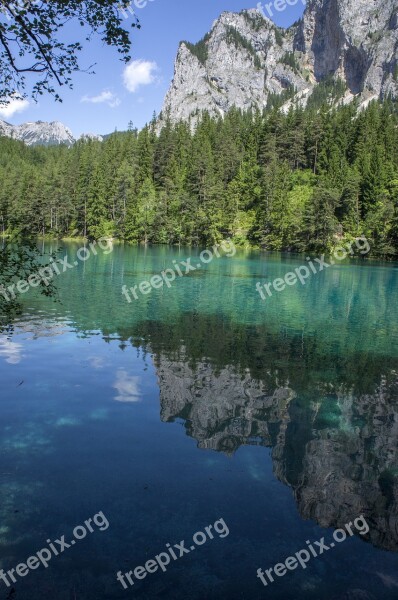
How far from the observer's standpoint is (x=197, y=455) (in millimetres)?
10500

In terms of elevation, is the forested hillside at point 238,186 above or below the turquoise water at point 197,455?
above

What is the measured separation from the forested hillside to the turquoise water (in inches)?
2825

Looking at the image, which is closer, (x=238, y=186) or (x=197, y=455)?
(x=197, y=455)

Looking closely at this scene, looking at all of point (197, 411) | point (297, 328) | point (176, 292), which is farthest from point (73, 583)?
point (176, 292)

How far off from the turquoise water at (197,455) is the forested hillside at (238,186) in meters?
71.7

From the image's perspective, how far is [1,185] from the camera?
114188mm

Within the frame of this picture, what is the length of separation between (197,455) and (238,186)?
350ft

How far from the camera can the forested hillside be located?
294 feet

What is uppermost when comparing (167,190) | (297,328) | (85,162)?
(85,162)

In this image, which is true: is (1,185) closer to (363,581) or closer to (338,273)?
(338,273)

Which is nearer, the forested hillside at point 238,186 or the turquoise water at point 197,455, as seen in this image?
the turquoise water at point 197,455

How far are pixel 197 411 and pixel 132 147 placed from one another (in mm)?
119732

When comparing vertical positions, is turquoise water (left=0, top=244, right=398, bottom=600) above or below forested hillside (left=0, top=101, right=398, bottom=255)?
below

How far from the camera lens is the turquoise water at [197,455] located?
6.85 metres
